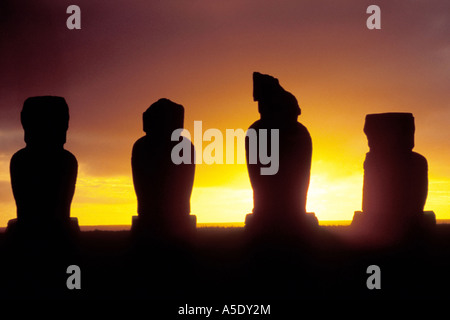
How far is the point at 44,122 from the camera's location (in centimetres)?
826

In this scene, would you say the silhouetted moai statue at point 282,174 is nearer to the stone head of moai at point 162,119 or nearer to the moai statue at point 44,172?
the stone head of moai at point 162,119

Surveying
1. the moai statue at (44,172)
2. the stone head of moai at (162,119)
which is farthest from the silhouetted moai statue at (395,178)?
the moai statue at (44,172)

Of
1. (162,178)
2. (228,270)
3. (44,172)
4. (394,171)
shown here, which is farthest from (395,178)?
(44,172)

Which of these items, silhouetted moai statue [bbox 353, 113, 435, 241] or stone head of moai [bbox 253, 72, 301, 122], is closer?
stone head of moai [bbox 253, 72, 301, 122]

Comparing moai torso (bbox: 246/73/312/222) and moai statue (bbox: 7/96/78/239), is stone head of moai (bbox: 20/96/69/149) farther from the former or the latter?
moai torso (bbox: 246/73/312/222)

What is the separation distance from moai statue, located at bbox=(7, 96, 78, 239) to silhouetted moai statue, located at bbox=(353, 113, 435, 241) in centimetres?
482

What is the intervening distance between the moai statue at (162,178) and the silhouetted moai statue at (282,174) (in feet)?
2.96

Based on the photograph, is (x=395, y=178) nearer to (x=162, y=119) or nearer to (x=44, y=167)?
(x=162, y=119)

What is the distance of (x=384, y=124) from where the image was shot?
9508 mm

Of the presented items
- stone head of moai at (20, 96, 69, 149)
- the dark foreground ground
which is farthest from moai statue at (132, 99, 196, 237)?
stone head of moai at (20, 96, 69, 149)

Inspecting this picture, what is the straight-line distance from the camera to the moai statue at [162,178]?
804 cm

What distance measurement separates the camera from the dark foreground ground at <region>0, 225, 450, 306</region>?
21.3 ft
